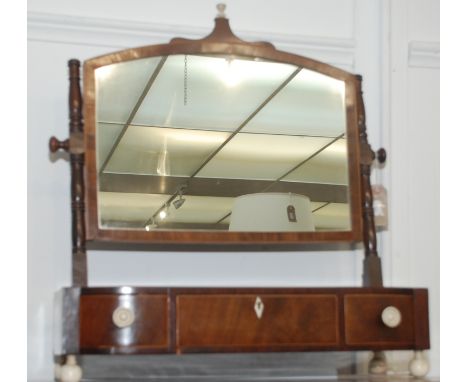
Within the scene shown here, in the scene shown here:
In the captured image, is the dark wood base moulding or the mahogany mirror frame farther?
the mahogany mirror frame

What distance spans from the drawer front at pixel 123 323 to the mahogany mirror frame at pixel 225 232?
18cm

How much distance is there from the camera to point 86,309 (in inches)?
50.4

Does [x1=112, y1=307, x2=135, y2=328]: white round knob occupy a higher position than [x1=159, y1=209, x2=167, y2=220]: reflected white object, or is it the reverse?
[x1=159, y1=209, x2=167, y2=220]: reflected white object

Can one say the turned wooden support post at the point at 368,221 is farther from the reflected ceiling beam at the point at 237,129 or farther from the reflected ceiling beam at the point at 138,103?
the reflected ceiling beam at the point at 138,103

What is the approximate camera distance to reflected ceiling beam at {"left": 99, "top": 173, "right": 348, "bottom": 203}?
1.48 m

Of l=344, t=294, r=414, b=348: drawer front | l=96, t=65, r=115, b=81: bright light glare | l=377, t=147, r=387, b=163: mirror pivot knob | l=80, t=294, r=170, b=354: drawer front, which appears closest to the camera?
l=80, t=294, r=170, b=354: drawer front

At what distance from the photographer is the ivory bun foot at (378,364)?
1569 mm

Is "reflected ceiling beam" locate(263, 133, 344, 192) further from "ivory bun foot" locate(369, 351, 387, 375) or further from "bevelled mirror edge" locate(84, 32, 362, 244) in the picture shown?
"ivory bun foot" locate(369, 351, 387, 375)

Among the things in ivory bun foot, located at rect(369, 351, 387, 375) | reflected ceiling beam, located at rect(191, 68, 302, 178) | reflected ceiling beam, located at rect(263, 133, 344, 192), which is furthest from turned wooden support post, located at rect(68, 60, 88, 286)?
ivory bun foot, located at rect(369, 351, 387, 375)

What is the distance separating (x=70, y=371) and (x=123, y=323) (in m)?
0.12

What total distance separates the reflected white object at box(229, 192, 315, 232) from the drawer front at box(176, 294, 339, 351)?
20cm

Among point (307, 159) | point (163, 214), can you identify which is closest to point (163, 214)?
point (163, 214)
